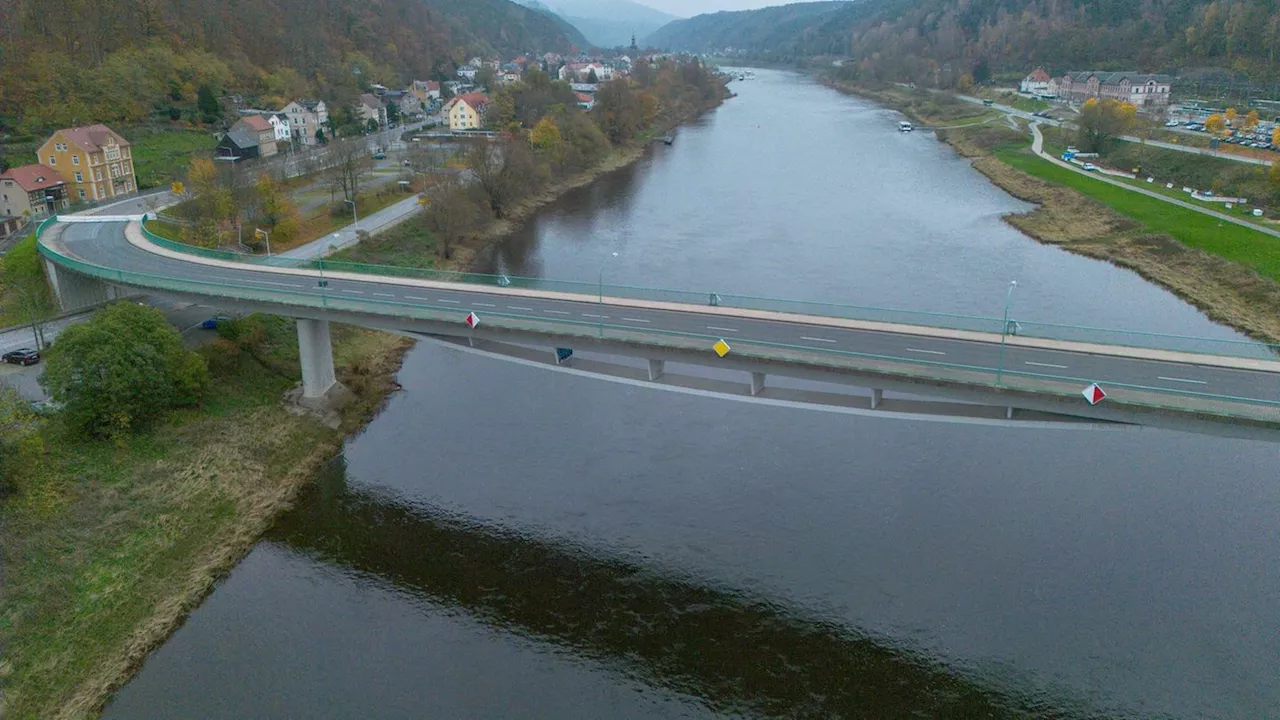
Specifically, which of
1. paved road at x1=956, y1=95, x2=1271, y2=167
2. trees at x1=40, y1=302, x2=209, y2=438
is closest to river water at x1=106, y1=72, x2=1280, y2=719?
trees at x1=40, y1=302, x2=209, y2=438

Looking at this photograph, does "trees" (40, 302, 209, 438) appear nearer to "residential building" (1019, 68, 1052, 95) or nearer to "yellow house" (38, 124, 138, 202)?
"yellow house" (38, 124, 138, 202)

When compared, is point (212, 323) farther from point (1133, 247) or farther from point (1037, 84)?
point (1037, 84)

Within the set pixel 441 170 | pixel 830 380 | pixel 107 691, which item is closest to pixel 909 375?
pixel 830 380

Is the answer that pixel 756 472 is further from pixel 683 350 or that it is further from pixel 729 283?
pixel 729 283

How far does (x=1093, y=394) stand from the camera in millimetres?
19328

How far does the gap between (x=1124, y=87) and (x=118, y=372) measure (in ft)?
363

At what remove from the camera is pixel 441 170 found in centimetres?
6300

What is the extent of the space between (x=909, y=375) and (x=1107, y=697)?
7833 millimetres

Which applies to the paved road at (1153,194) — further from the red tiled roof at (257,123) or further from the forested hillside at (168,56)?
the forested hillside at (168,56)

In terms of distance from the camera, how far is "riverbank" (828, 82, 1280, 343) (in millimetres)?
39469

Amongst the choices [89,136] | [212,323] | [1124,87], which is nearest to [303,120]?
[89,136]

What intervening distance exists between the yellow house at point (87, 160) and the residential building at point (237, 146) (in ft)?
38.8

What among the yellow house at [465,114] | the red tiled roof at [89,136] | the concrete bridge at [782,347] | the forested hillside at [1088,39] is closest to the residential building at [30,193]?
the red tiled roof at [89,136]

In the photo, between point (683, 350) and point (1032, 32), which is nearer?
point (683, 350)
